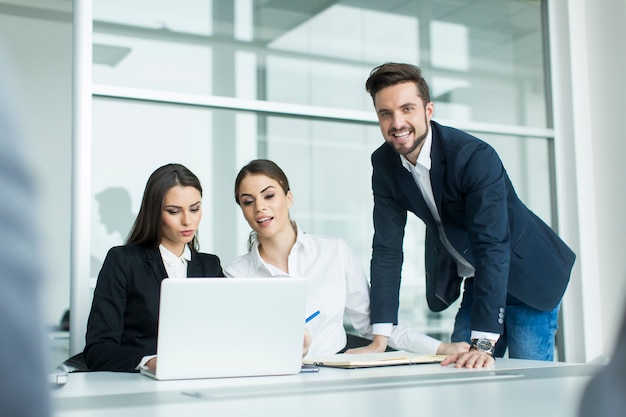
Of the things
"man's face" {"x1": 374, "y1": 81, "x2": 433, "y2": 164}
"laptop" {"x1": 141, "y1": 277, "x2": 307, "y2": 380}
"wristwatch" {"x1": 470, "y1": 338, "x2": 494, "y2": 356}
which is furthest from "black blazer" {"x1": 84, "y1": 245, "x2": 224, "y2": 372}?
"wristwatch" {"x1": 470, "y1": 338, "x2": 494, "y2": 356}

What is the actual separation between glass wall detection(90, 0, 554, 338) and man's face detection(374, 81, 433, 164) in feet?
3.84

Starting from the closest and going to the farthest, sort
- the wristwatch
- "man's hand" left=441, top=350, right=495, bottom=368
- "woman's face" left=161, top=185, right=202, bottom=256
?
"man's hand" left=441, top=350, right=495, bottom=368 < the wristwatch < "woman's face" left=161, top=185, right=202, bottom=256

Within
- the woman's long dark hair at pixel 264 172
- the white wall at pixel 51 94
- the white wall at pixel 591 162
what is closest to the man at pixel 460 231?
the woman's long dark hair at pixel 264 172

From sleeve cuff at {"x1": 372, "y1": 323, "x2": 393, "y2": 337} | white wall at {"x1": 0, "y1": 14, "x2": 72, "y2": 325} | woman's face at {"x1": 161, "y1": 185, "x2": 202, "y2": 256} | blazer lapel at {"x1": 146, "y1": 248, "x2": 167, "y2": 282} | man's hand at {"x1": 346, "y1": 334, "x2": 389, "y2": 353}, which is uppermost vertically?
white wall at {"x1": 0, "y1": 14, "x2": 72, "y2": 325}

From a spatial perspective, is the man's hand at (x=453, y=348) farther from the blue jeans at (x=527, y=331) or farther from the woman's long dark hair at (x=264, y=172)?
the woman's long dark hair at (x=264, y=172)

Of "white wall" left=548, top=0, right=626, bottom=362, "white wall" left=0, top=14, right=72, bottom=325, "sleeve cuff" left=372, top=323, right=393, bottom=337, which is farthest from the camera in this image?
"white wall" left=548, top=0, right=626, bottom=362

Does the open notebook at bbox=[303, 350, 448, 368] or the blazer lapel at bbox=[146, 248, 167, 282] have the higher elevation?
the blazer lapel at bbox=[146, 248, 167, 282]

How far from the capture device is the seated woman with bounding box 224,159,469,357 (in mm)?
2770

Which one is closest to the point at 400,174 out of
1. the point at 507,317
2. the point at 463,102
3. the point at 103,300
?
the point at 507,317

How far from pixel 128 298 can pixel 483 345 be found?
1211 mm

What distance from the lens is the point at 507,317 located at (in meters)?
2.81

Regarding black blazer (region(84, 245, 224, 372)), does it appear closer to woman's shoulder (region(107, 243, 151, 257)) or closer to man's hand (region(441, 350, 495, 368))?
woman's shoulder (region(107, 243, 151, 257))

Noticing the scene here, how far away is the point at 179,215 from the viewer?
268 cm

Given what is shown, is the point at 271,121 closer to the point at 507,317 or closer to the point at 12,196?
the point at 507,317
